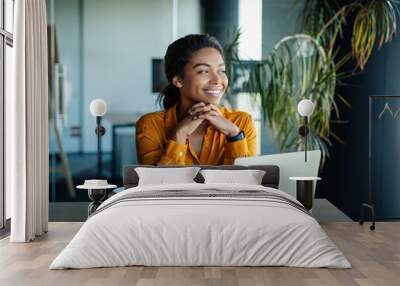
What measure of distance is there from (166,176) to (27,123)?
1.46 m

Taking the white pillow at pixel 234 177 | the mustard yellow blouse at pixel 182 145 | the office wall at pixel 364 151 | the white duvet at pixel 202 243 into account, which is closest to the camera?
the white duvet at pixel 202 243

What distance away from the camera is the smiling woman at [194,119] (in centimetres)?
729

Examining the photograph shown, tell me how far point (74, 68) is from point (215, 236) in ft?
11.7

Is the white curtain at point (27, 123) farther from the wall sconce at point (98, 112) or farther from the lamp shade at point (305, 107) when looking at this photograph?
the lamp shade at point (305, 107)

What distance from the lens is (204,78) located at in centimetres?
732

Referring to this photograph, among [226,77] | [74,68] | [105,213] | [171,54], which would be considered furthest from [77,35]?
[105,213]

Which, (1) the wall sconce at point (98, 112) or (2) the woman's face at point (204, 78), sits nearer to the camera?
(1) the wall sconce at point (98, 112)

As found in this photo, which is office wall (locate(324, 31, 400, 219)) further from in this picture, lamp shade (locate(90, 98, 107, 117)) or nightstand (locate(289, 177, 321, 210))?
lamp shade (locate(90, 98, 107, 117))

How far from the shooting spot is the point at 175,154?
7250 mm

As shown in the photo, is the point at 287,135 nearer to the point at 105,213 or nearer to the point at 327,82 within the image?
the point at 327,82

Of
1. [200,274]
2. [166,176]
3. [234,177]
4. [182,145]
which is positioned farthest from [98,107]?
[200,274]

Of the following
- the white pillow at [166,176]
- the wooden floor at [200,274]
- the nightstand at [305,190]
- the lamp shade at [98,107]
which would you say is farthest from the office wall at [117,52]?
the wooden floor at [200,274]

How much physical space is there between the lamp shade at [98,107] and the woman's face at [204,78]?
861 millimetres

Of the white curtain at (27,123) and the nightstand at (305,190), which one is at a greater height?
the white curtain at (27,123)
